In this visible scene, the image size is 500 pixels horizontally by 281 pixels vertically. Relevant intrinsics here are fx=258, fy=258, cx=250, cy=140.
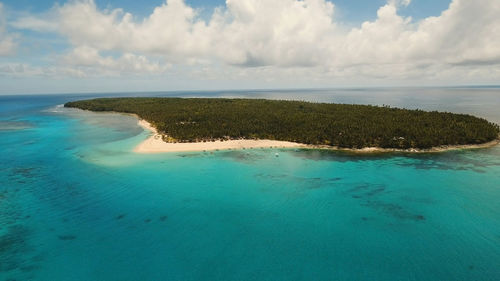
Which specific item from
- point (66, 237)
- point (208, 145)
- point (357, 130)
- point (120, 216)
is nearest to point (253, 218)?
point (120, 216)

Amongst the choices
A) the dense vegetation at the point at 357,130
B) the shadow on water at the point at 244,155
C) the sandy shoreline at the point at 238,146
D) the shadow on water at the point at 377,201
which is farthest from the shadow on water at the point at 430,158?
the shadow on water at the point at 377,201

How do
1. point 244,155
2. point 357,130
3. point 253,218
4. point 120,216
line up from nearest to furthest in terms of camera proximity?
point 253,218
point 120,216
point 244,155
point 357,130

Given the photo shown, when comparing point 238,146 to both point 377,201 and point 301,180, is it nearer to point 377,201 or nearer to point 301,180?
point 301,180

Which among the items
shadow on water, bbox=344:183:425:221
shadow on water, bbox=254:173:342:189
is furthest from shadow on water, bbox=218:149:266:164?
shadow on water, bbox=344:183:425:221

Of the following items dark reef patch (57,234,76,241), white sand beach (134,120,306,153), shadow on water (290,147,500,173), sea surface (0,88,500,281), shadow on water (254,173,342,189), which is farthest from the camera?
white sand beach (134,120,306,153)

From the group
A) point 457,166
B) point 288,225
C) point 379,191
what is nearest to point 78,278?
point 288,225

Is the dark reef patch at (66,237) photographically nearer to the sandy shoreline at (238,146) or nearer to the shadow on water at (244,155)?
the shadow on water at (244,155)

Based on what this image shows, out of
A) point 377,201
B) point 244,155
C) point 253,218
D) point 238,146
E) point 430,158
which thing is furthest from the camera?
point 238,146

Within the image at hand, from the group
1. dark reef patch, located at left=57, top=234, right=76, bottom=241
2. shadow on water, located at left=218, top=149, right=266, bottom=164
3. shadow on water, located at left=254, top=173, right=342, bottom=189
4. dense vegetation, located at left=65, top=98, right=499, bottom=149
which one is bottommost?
dark reef patch, located at left=57, top=234, right=76, bottom=241

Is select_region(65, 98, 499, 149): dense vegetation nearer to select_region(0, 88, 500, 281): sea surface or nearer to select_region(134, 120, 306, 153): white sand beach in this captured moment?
select_region(134, 120, 306, 153): white sand beach
